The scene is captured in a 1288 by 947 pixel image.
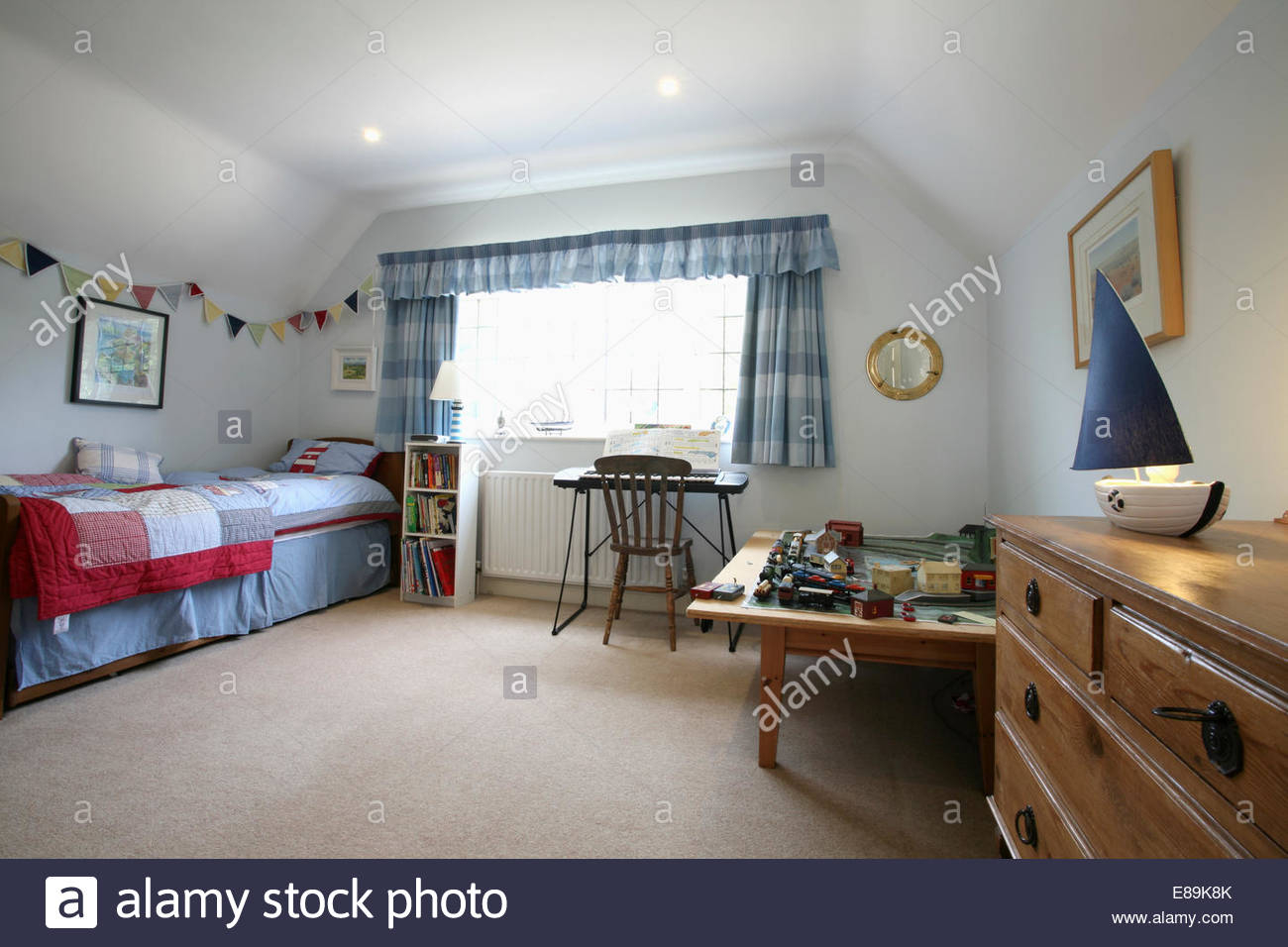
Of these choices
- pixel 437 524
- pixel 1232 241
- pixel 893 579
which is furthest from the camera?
pixel 437 524

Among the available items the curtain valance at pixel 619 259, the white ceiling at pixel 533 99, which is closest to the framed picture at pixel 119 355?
the white ceiling at pixel 533 99

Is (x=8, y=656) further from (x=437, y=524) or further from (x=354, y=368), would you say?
(x=354, y=368)

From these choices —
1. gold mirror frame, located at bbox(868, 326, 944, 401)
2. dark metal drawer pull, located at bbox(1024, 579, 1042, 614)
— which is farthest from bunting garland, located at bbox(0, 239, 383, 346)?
dark metal drawer pull, located at bbox(1024, 579, 1042, 614)

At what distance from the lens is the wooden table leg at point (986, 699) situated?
5.37 feet

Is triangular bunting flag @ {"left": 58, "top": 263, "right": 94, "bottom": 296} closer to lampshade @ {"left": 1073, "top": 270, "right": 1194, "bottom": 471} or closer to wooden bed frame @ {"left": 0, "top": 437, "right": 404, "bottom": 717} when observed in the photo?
wooden bed frame @ {"left": 0, "top": 437, "right": 404, "bottom": 717}

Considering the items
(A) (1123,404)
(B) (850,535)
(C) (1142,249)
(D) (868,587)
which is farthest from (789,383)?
(A) (1123,404)

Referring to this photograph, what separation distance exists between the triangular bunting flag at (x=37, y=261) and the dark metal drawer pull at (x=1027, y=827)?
476 cm

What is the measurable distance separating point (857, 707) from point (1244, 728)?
194cm

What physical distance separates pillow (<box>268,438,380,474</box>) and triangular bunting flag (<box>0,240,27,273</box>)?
5.38 feet

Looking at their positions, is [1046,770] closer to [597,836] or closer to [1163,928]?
[1163,928]

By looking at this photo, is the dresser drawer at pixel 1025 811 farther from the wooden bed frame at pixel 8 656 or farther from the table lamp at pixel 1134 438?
the wooden bed frame at pixel 8 656

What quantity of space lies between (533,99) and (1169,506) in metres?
3.19

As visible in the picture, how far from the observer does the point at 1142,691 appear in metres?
0.70

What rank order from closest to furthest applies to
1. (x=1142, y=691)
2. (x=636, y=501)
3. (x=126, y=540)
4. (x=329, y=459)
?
(x=1142, y=691), (x=126, y=540), (x=636, y=501), (x=329, y=459)
